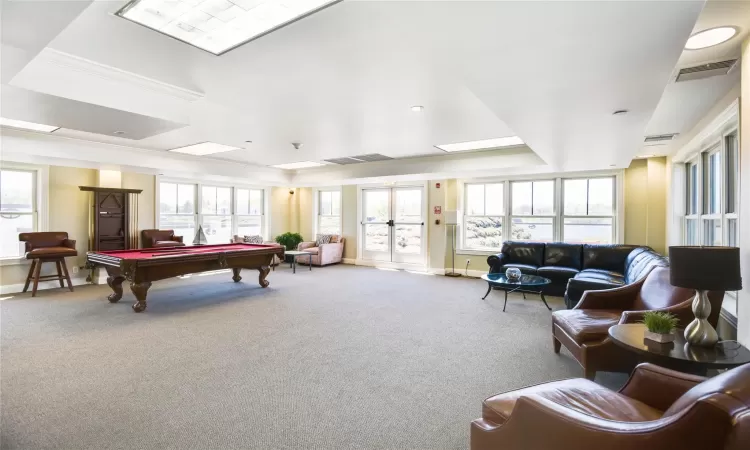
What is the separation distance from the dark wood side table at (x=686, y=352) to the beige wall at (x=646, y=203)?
4.82m

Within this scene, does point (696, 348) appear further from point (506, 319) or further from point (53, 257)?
point (53, 257)

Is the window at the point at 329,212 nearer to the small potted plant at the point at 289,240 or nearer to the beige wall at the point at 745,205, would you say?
the small potted plant at the point at 289,240

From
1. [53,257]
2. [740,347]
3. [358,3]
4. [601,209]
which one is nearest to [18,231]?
[53,257]

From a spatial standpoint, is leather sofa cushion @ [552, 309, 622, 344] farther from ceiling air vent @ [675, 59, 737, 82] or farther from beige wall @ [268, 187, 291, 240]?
beige wall @ [268, 187, 291, 240]

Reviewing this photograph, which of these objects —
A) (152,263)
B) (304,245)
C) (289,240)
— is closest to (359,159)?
(304,245)

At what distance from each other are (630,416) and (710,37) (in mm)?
2274

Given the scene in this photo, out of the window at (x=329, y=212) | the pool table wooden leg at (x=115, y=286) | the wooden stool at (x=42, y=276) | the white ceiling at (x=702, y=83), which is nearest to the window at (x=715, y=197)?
the white ceiling at (x=702, y=83)

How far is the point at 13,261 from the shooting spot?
6020mm

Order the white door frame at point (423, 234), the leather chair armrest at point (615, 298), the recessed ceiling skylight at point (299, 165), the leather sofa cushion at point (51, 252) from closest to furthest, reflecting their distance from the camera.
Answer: the leather chair armrest at point (615, 298) < the leather sofa cushion at point (51, 252) < the recessed ceiling skylight at point (299, 165) < the white door frame at point (423, 234)

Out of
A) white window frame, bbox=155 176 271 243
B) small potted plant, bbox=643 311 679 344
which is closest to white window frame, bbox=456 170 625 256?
small potted plant, bbox=643 311 679 344

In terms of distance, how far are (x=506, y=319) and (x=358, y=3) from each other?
4064 mm

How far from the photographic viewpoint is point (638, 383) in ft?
5.69

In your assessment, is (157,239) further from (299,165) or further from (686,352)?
(686,352)

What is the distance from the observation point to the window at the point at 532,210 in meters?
7.36
